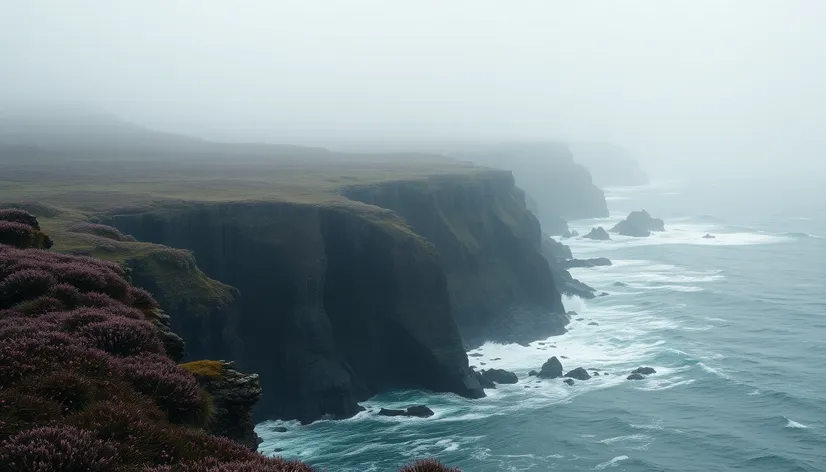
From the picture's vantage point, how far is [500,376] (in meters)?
64.9

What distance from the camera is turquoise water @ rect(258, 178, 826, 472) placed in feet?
154

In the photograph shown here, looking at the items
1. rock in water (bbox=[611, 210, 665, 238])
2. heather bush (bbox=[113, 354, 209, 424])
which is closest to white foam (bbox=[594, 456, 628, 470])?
heather bush (bbox=[113, 354, 209, 424])

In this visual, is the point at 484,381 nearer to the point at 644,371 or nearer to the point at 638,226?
the point at 644,371

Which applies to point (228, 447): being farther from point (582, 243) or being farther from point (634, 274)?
point (582, 243)

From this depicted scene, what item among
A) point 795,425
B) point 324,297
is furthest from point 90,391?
point 795,425

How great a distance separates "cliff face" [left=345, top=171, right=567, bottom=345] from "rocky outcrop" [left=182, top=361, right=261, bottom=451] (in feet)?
194

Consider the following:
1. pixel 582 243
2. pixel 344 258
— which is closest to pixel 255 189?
pixel 344 258

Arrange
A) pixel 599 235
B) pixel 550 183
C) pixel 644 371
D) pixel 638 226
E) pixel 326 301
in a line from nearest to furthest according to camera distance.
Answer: pixel 644 371 < pixel 326 301 < pixel 599 235 < pixel 638 226 < pixel 550 183

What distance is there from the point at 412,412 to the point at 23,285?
135 feet

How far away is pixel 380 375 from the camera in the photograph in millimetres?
63938

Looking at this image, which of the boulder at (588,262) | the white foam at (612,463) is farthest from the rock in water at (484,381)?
the boulder at (588,262)

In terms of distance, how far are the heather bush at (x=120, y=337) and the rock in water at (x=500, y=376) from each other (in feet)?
167

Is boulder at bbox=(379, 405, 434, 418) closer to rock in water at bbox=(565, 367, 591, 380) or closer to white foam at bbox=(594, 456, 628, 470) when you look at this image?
white foam at bbox=(594, 456, 628, 470)

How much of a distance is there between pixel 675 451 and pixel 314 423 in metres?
28.0
